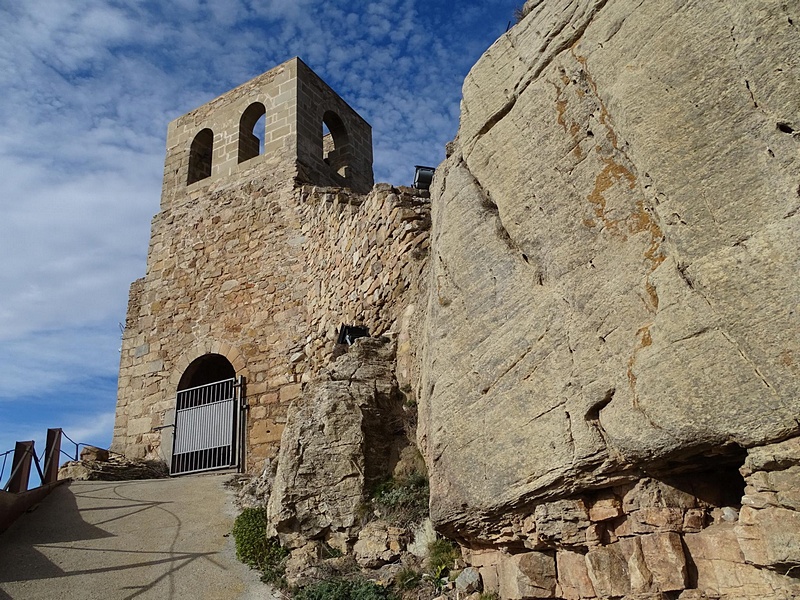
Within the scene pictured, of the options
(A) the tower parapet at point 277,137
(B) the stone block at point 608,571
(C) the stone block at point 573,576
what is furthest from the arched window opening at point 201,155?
(B) the stone block at point 608,571

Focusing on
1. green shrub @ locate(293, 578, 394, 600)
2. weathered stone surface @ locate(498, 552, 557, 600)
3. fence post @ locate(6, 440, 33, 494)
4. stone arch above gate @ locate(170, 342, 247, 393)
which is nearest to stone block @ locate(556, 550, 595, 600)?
weathered stone surface @ locate(498, 552, 557, 600)

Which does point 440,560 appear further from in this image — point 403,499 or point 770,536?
point 770,536

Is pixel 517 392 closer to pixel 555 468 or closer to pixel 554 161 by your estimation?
pixel 555 468

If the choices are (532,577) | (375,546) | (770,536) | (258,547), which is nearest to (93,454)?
(258,547)

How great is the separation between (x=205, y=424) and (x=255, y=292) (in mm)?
2451

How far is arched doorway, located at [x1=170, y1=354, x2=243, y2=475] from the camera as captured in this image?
11008 mm

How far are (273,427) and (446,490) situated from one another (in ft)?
21.0

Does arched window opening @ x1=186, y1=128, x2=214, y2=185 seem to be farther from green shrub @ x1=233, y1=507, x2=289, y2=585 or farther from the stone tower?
green shrub @ x1=233, y1=507, x2=289, y2=585

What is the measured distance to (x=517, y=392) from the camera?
13.5ft

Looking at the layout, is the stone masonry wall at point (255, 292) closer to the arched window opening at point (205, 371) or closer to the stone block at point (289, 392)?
the stone block at point (289, 392)

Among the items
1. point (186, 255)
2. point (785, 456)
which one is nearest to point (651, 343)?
point (785, 456)

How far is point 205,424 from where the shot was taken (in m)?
11.4

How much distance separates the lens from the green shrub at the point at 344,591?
519 centimetres

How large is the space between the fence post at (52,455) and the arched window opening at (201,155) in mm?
6234
